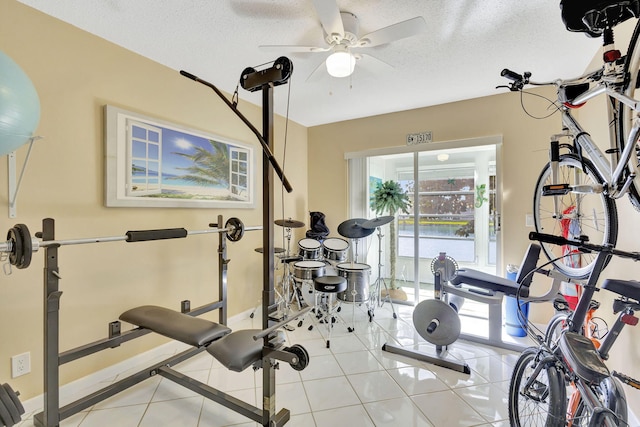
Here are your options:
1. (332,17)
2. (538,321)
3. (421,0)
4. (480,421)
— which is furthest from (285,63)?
(538,321)

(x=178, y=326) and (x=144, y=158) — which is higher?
(x=144, y=158)

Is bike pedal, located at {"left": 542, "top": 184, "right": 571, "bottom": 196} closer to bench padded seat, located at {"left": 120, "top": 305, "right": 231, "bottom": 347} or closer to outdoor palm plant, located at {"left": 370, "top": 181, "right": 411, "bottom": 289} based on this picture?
bench padded seat, located at {"left": 120, "top": 305, "right": 231, "bottom": 347}

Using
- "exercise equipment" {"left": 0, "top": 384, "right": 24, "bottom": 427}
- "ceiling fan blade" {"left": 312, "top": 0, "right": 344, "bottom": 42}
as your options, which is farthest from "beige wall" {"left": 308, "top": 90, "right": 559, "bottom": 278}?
"exercise equipment" {"left": 0, "top": 384, "right": 24, "bottom": 427}

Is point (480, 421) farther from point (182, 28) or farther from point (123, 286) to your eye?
point (182, 28)

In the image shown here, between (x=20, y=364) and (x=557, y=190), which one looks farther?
(x=20, y=364)

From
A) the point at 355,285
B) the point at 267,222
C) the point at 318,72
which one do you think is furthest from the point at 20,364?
the point at 318,72

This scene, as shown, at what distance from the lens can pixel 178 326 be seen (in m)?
1.80

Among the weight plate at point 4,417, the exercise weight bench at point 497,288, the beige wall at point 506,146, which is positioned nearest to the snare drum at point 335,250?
the beige wall at point 506,146

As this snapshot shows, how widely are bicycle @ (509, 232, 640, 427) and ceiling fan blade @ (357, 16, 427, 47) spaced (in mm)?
1356

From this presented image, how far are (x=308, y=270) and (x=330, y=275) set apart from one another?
0.94 feet

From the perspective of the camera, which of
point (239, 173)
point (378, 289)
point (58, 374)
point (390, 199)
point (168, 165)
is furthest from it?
point (390, 199)

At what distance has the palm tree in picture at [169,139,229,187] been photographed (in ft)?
8.98

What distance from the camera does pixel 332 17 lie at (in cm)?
167

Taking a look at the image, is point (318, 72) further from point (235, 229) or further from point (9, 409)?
point (9, 409)
